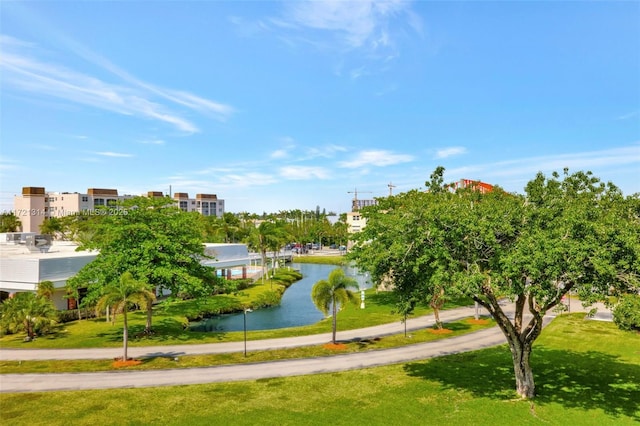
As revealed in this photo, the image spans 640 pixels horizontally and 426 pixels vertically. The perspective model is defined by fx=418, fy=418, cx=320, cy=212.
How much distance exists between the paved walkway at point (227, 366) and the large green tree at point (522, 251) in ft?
31.1

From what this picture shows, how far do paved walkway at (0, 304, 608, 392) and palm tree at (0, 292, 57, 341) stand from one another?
373cm

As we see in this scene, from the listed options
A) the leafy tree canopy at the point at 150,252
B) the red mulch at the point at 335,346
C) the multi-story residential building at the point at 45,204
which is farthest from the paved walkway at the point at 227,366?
the multi-story residential building at the point at 45,204

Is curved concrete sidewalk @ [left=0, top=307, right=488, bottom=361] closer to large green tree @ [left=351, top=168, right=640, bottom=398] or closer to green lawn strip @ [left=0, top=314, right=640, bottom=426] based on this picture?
green lawn strip @ [left=0, top=314, right=640, bottom=426]

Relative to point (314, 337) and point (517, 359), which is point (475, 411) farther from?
point (314, 337)

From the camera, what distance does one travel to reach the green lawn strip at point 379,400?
76.2 ft

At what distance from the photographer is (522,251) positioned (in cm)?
2189

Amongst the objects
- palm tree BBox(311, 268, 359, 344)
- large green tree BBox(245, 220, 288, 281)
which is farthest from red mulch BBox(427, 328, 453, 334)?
large green tree BBox(245, 220, 288, 281)

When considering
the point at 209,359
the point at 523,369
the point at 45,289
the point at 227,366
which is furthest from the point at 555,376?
the point at 45,289

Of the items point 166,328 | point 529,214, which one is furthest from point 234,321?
point 529,214

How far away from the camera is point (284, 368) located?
104 ft

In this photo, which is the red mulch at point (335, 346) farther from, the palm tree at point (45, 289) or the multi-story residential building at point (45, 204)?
the multi-story residential building at point (45, 204)

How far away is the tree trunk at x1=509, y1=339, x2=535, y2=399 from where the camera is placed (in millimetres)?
25703

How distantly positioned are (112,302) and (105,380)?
6.27 meters

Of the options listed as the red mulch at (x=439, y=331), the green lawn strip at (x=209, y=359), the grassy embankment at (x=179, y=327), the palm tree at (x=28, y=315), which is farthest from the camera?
the red mulch at (x=439, y=331)
